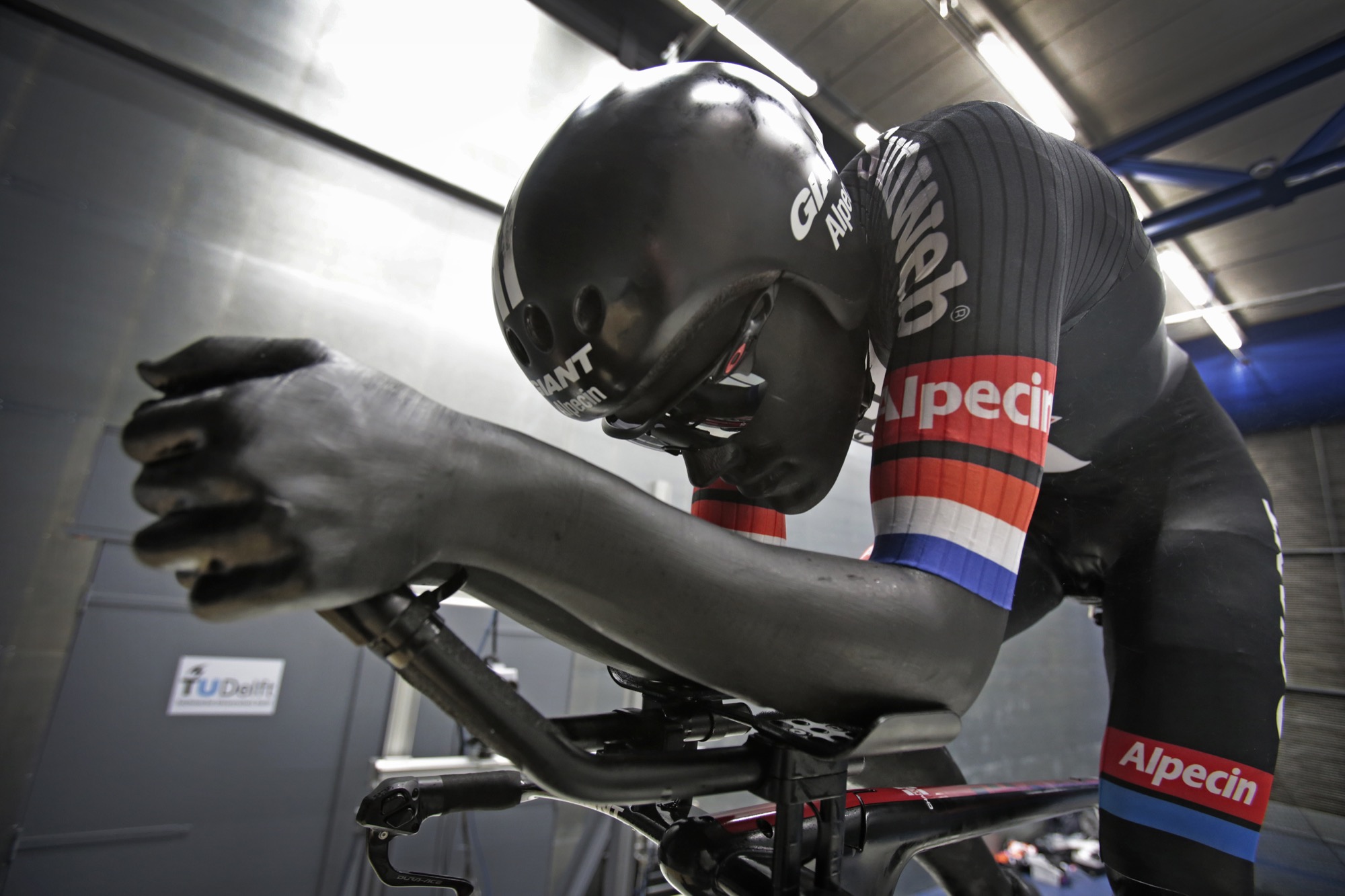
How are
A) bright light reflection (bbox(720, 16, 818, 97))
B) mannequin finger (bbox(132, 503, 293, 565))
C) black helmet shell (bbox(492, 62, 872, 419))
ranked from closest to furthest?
mannequin finger (bbox(132, 503, 293, 565)) → black helmet shell (bbox(492, 62, 872, 419)) → bright light reflection (bbox(720, 16, 818, 97))

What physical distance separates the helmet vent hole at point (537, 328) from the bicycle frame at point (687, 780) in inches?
11.4

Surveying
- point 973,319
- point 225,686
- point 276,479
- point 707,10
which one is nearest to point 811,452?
point 973,319

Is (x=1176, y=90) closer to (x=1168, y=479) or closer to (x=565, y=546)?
(x=1168, y=479)

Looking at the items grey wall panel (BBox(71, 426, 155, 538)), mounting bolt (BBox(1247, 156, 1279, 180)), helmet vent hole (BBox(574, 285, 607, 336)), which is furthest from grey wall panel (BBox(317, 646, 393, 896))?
mounting bolt (BBox(1247, 156, 1279, 180))

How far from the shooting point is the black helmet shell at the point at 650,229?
52cm

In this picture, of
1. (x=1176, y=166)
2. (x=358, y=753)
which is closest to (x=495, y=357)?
(x=358, y=753)

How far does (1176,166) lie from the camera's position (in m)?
0.97

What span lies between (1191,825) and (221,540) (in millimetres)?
946

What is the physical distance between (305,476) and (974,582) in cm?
43

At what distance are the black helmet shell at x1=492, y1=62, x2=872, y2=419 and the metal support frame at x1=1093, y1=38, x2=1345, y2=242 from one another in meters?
0.70

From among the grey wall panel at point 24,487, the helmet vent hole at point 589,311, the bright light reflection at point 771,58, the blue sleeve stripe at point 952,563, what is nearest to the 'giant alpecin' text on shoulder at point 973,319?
the blue sleeve stripe at point 952,563

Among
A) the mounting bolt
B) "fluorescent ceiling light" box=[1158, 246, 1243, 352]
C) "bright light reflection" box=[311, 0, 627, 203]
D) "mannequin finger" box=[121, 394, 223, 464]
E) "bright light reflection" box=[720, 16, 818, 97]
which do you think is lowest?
"mannequin finger" box=[121, 394, 223, 464]

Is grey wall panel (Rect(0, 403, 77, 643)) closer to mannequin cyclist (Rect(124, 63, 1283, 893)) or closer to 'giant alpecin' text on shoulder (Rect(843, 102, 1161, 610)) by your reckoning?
mannequin cyclist (Rect(124, 63, 1283, 893))

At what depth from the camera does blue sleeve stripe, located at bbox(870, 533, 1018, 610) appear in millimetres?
448
